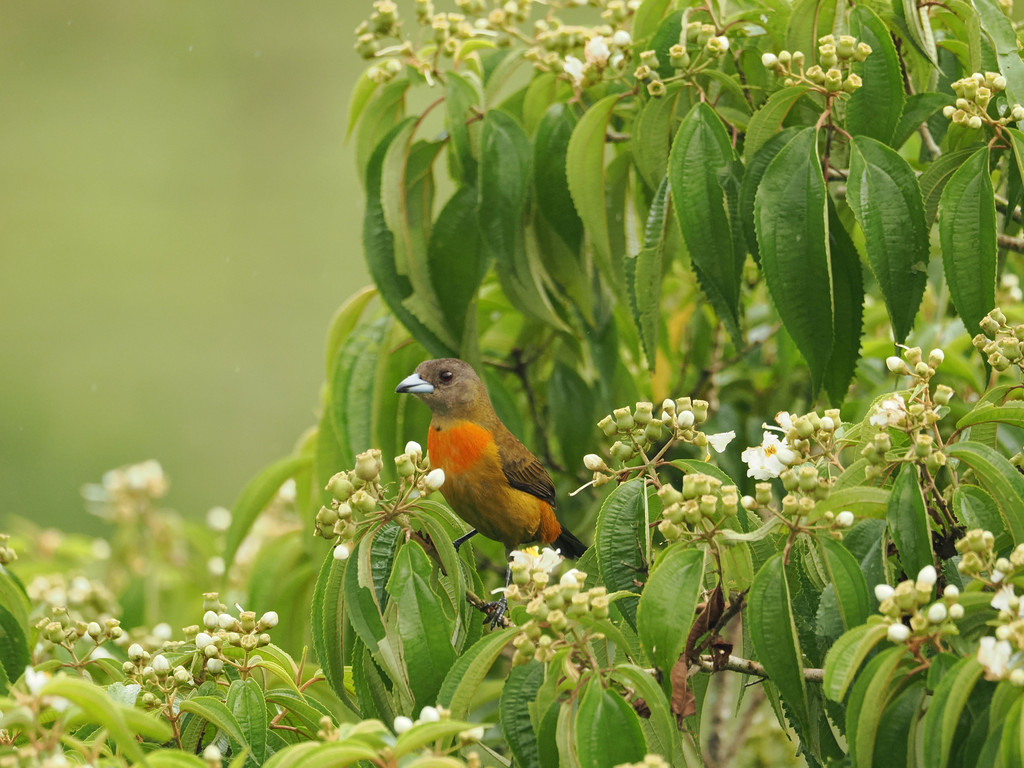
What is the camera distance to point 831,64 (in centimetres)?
187

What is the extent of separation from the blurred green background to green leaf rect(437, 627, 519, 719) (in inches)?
359

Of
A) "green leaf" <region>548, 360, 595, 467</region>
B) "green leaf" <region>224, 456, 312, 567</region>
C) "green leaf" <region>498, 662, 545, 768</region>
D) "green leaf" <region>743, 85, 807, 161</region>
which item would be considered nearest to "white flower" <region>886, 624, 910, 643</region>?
"green leaf" <region>498, 662, 545, 768</region>

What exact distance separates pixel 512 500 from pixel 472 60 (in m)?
1.01

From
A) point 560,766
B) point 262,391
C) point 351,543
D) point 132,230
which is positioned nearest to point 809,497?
point 560,766

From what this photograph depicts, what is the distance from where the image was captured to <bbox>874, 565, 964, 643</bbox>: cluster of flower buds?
1288mm

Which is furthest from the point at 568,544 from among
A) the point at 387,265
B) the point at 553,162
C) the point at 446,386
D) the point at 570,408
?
the point at 553,162

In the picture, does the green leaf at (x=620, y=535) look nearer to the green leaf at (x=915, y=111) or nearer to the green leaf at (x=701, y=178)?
the green leaf at (x=701, y=178)

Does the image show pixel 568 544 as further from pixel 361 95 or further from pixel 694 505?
pixel 694 505

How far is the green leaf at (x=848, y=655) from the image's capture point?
128 centimetres

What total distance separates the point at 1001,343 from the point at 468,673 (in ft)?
3.02

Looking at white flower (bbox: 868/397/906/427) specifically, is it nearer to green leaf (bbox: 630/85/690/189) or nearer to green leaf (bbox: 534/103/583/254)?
green leaf (bbox: 630/85/690/189)

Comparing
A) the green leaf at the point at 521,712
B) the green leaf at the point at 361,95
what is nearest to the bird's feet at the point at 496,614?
the green leaf at the point at 521,712

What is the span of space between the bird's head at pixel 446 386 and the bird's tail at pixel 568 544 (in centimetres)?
42

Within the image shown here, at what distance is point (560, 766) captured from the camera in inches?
53.6
